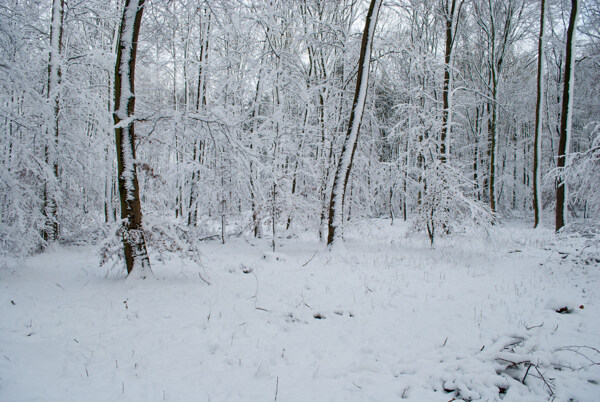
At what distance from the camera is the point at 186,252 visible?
5457 mm

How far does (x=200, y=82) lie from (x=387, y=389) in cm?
1283

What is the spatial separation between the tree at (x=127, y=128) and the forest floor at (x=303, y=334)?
1.09m

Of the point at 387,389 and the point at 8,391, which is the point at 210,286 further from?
the point at 387,389

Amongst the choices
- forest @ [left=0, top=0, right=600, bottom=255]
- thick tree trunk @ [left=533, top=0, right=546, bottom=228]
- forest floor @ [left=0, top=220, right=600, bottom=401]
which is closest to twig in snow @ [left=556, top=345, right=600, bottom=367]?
forest floor @ [left=0, top=220, right=600, bottom=401]

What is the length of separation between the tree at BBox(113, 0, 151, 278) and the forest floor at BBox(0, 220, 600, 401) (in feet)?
3.58

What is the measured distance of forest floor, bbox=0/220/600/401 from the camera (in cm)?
288

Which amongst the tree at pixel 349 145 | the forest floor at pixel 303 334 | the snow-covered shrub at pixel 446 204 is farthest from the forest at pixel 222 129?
the forest floor at pixel 303 334

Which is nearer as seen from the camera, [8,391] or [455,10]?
[8,391]

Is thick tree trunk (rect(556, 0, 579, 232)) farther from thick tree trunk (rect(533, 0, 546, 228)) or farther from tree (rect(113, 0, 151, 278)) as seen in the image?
tree (rect(113, 0, 151, 278))

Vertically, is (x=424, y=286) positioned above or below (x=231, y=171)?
below

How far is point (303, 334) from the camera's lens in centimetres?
413

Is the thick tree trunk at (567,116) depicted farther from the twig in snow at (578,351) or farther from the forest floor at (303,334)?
the twig in snow at (578,351)

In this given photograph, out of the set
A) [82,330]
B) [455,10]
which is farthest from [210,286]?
[455,10]

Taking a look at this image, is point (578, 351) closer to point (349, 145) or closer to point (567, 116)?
point (349, 145)
